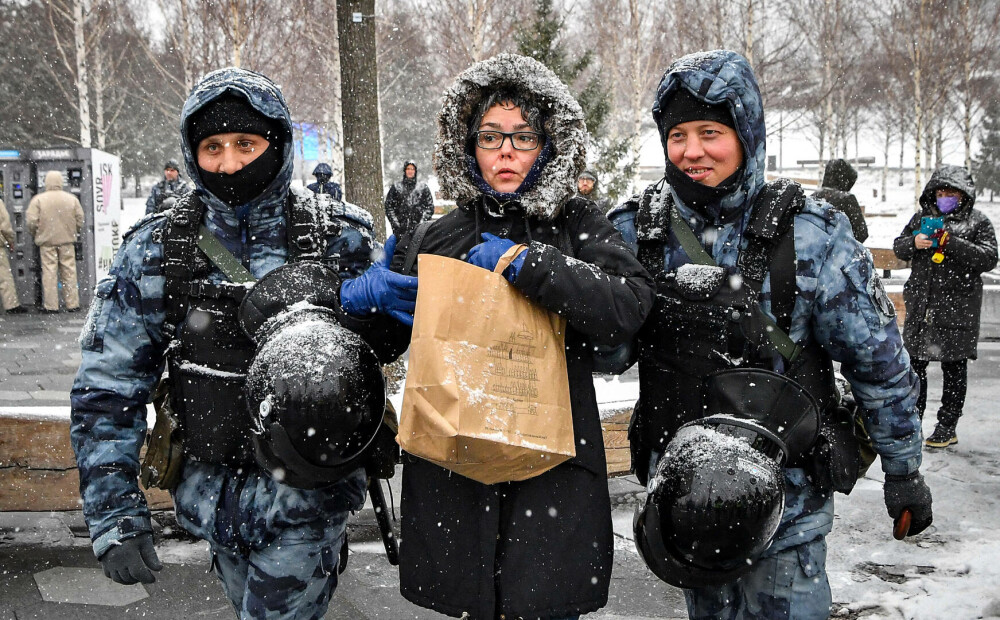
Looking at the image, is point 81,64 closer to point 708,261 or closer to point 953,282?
point 953,282

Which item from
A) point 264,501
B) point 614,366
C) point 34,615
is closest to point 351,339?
point 264,501

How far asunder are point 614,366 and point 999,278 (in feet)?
52.8

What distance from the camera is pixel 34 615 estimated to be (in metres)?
3.66

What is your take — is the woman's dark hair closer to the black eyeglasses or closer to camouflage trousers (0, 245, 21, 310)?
the black eyeglasses

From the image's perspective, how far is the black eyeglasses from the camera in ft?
7.52

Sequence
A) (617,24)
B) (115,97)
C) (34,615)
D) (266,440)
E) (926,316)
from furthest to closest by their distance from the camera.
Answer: (115,97) → (617,24) → (926,316) → (34,615) → (266,440)

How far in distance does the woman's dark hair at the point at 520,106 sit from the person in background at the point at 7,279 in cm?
1135

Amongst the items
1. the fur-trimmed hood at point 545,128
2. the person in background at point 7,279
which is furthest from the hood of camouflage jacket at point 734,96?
the person in background at point 7,279

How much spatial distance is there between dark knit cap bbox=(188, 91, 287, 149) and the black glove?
2115mm

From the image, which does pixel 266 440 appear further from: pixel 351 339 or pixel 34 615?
pixel 34 615

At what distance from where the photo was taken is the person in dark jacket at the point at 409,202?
14320 mm

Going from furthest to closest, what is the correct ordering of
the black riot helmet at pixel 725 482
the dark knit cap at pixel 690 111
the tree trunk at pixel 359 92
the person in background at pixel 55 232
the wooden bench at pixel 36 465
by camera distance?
the person in background at pixel 55 232, the tree trunk at pixel 359 92, the wooden bench at pixel 36 465, the dark knit cap at pixel 690 111, the black riot helmet at pixel 725 482

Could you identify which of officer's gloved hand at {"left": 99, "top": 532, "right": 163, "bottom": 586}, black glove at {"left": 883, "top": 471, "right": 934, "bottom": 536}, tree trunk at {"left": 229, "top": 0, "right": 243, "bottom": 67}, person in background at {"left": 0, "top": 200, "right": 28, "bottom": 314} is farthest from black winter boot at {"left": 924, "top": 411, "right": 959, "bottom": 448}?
tree trunk at {"left": 229, "top": 0, "right": 243, "bottom": 67}

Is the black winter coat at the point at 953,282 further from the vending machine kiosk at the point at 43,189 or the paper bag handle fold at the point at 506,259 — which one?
the vending machine kiosk at the point at 43,189
